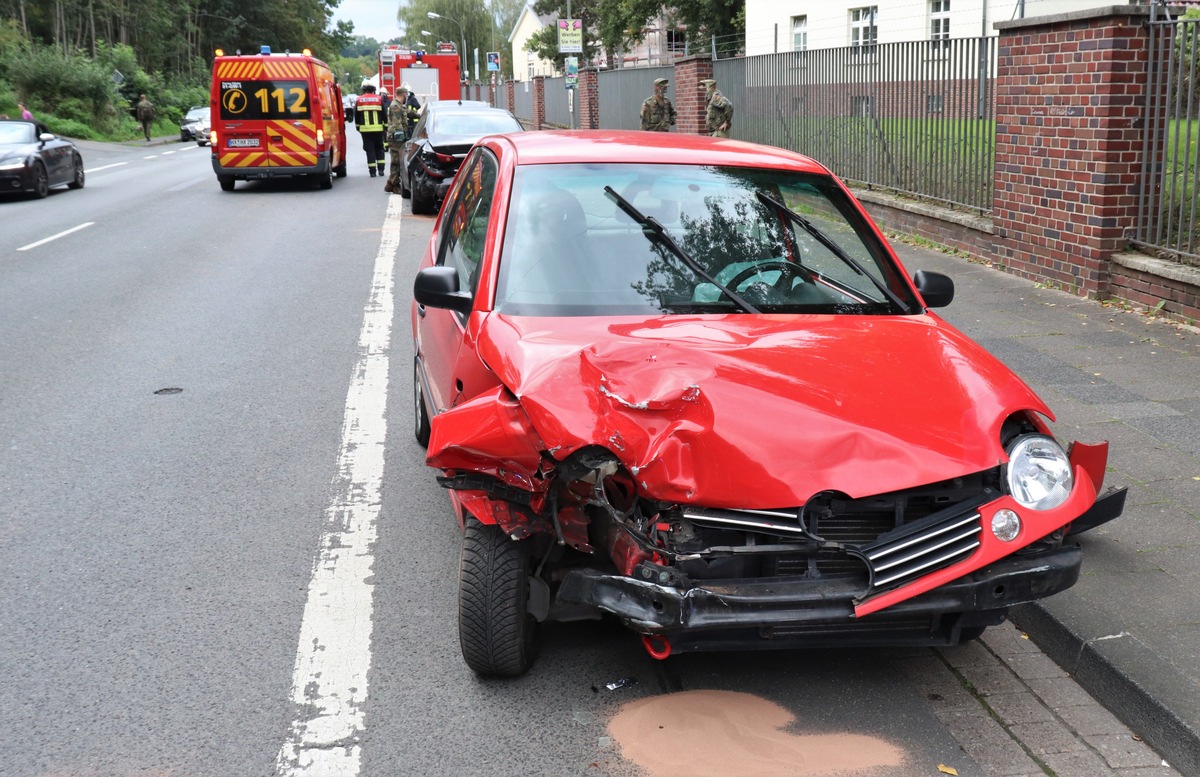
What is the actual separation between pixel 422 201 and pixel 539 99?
97.0ft

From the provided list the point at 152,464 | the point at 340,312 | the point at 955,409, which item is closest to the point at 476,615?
the point at 955,409

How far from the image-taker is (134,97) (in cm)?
5716

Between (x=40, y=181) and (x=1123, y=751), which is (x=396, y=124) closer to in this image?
(x=40, y=181)

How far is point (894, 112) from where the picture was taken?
46.3 ft

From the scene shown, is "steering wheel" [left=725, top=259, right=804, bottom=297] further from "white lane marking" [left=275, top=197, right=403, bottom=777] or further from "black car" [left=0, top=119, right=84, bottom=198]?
"black car" [left=0, top=119, right=84, bottom=198]

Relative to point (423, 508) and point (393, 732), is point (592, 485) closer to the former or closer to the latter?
point (393, 732)

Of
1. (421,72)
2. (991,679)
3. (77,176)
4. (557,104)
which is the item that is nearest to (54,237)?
(77,176)

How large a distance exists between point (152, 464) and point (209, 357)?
2.60 meters

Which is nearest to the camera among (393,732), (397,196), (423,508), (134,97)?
(393,732)

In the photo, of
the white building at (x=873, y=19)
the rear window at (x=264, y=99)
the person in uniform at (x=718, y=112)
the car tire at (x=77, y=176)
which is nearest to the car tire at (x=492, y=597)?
the person in uniform at (x=718, y=112)

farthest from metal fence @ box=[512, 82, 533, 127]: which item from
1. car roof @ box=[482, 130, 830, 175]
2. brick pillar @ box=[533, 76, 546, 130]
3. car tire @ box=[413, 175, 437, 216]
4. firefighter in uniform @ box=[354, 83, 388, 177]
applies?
car roof @ box=[482, 130, 830, 175]

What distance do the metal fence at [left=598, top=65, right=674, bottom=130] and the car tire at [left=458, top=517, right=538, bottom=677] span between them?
75.9 feet

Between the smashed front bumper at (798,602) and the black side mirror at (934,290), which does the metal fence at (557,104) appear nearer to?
the black side mirror at (934,290)

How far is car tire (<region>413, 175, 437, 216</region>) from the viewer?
1703cm
